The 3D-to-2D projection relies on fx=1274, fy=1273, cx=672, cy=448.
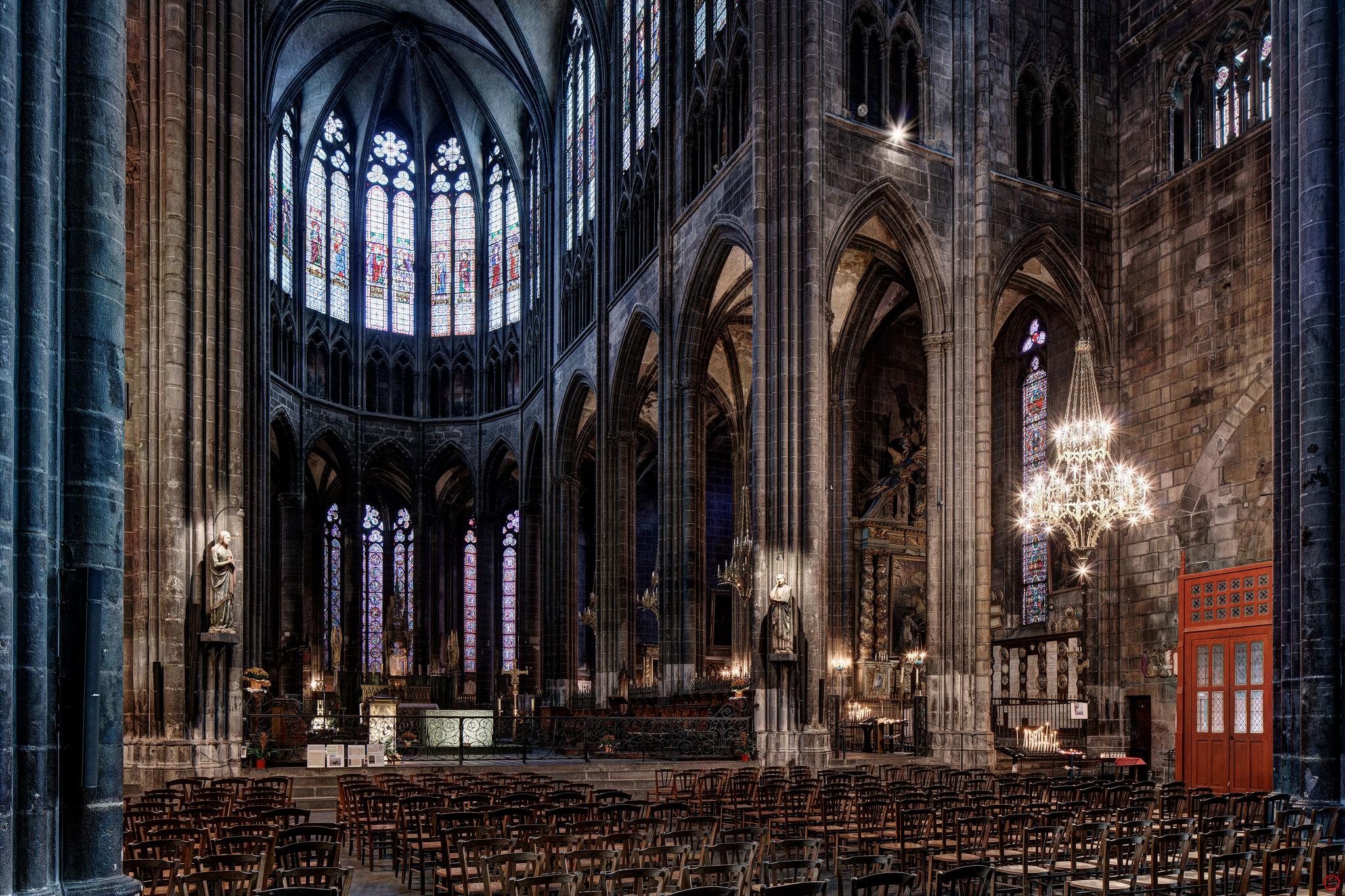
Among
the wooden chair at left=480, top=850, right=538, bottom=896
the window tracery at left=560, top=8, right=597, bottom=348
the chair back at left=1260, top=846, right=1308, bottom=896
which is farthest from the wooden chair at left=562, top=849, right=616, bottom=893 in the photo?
the window tracery at left=560, top=8, right=597, bottom=348

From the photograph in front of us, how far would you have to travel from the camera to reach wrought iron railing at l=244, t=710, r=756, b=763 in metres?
25.4

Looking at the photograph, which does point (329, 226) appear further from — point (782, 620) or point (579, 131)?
point (782, 620)

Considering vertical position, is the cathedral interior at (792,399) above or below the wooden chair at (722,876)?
above

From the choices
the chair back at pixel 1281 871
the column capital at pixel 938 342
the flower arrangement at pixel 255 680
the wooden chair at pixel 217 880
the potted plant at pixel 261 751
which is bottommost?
the potted plant at pixel 261 751

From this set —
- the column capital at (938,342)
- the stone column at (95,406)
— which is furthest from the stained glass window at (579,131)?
the stone column at (95,406)

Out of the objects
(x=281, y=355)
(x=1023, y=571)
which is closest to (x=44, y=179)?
(x=1023, y=571)

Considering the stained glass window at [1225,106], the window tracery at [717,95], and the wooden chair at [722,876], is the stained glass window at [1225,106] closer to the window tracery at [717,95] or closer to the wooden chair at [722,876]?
the window tracery at [717,95]

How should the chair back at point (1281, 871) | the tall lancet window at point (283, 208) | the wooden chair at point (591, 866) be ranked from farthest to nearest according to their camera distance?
the tall lancet window at point (283, 208)
the chair back at point (1281, 871)
the wooden chair at point (591, 866)

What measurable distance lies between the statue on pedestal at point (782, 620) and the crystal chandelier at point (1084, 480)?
6.91 m

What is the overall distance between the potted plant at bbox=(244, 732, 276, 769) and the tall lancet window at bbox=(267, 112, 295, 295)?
22636 millimetres

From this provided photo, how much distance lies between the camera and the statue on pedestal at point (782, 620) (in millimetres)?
24969

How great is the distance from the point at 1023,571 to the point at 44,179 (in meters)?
28.7

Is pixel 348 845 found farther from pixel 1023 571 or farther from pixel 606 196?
pixel 606 196

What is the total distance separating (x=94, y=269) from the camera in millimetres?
9273
